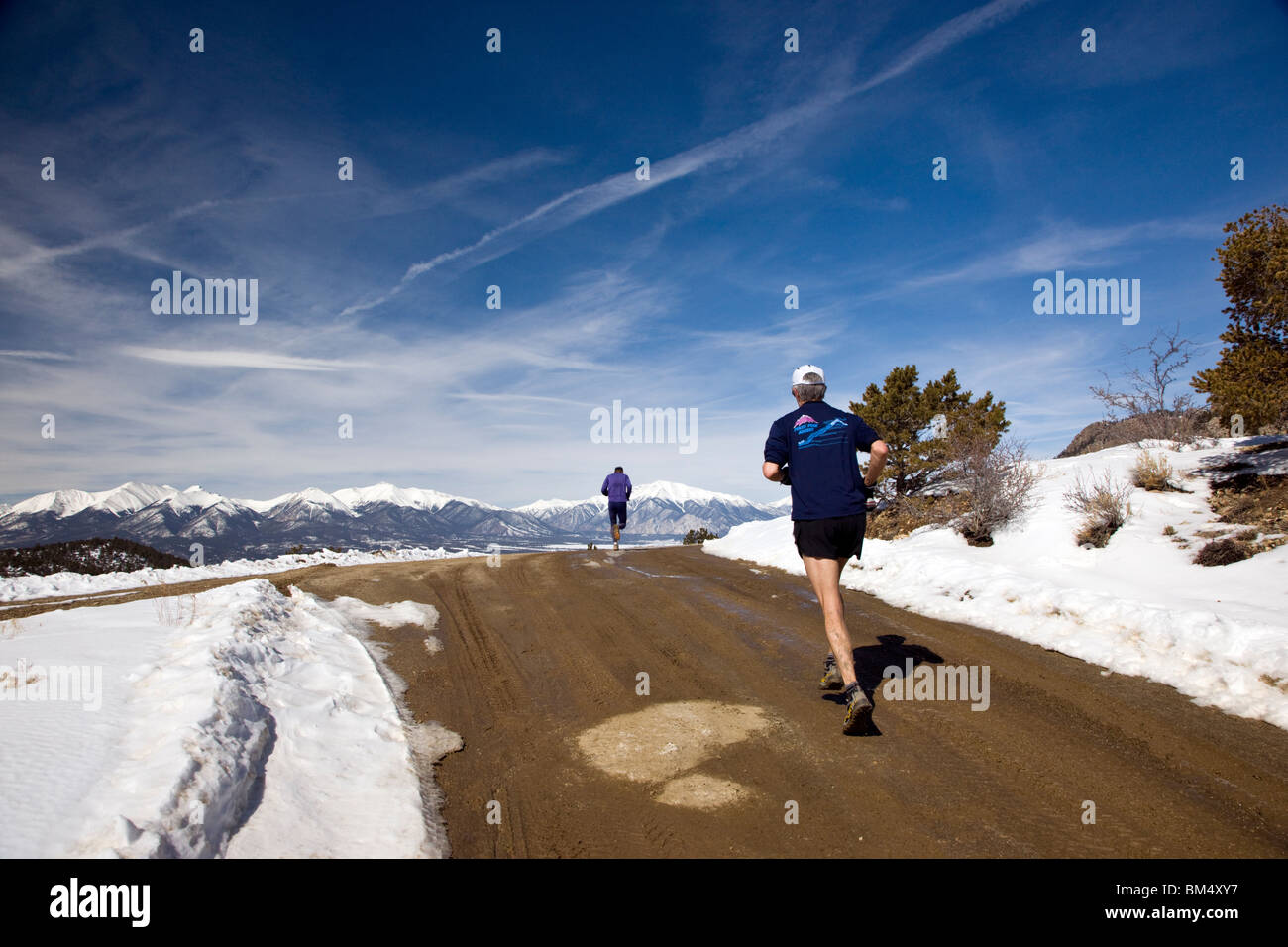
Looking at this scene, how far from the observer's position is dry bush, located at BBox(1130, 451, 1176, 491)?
448 inches

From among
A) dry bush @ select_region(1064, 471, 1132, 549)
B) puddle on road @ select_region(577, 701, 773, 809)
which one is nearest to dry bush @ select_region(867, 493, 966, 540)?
dry bush @ select_region(1064, 471, 1132, 549)

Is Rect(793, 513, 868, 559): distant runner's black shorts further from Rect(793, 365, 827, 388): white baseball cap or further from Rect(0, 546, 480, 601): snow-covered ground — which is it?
Rect(0, 546, 480, 601): snow-covered ground

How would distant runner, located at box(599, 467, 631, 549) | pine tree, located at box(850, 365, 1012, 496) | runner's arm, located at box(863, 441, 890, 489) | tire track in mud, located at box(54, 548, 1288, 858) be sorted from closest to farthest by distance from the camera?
tire track in mud, located at box(54, 548, 1288, 858) < runner's arm, located at box(863, 441, 890, 489) < pine tree, located at box(850, 365, 1012, 496) < distant runner, located at box(599, 467, 631, 549)

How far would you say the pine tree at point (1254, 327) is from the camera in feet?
33.6

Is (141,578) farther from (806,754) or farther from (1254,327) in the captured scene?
(1254,327)

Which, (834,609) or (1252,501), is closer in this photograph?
(834,609)

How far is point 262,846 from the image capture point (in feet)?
10.5

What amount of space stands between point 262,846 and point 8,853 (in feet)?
A: 3.27

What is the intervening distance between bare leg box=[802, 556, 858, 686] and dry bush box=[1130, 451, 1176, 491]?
10.2 metres

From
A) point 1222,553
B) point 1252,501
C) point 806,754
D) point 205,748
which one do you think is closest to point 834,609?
point 806,754

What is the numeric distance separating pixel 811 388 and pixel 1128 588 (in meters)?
5.79

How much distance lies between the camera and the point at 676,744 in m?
4.70


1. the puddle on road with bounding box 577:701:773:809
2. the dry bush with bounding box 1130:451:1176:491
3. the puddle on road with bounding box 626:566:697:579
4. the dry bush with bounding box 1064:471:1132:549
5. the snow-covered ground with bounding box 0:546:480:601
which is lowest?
the snow-covered ground with bounding box 0:546:480:601
